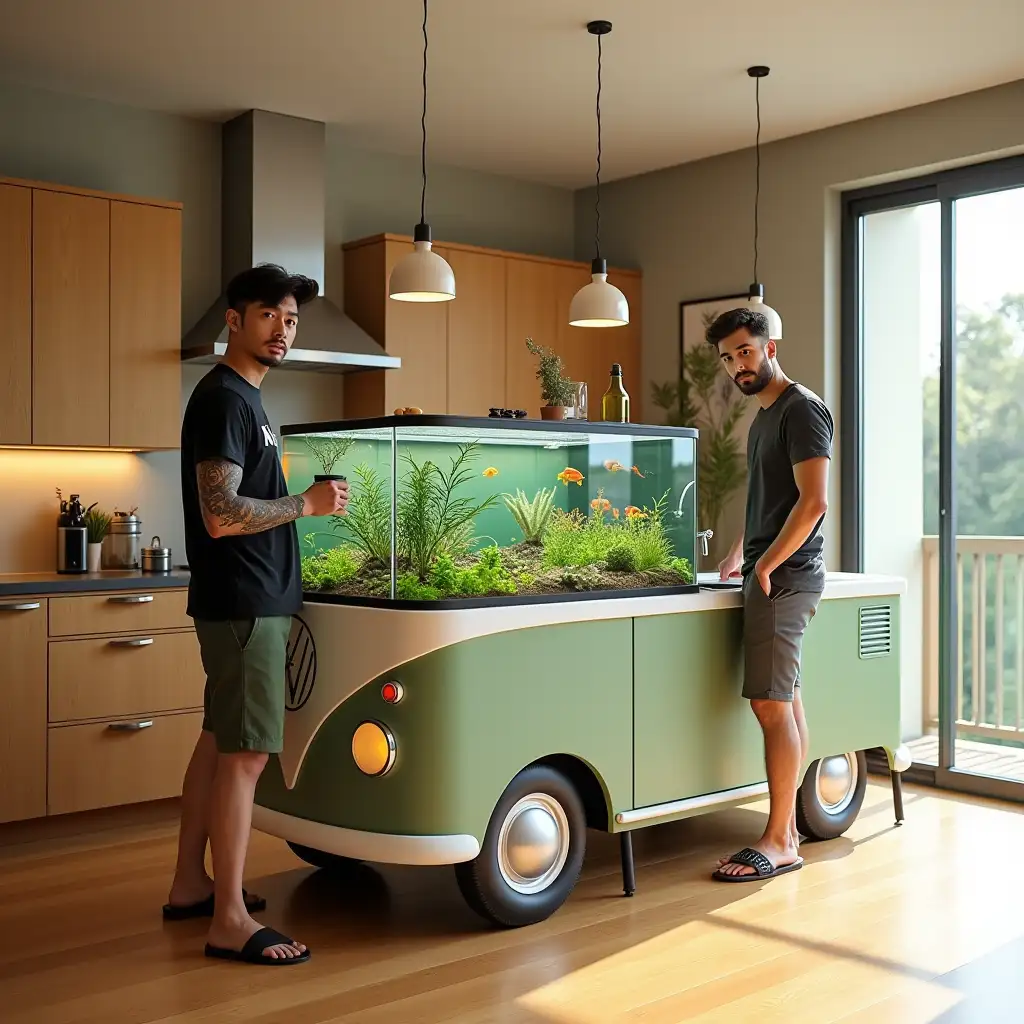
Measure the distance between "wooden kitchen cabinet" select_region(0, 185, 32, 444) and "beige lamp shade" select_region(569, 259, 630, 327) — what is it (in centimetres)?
200

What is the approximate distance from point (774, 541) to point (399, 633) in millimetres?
1250

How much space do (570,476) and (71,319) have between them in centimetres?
230

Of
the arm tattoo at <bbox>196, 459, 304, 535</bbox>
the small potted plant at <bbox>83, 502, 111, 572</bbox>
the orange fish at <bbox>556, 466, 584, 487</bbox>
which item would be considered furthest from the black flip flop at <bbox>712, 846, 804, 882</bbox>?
the small potted plant at <bbox>83, 502, 111, 572</bbox>

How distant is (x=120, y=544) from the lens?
16.4ft

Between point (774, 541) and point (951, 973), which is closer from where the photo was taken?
point (951, 973)

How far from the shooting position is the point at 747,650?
12.1 feet

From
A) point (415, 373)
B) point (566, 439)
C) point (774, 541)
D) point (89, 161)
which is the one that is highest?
point (89, 161)

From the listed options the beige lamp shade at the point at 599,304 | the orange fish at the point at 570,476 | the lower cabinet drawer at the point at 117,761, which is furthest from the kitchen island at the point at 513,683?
the lower cabinet drawer at the point at 117,761

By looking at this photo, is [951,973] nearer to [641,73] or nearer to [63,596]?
[63,596]

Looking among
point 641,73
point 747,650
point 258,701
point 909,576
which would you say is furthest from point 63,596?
point 909,576

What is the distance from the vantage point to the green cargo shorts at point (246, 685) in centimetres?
299

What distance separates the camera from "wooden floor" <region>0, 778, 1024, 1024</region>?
273 cm

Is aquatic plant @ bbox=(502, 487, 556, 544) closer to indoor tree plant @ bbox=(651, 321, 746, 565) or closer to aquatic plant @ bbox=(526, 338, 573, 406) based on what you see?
aquatic plant @ bbox=(526, 338, 573, 406)

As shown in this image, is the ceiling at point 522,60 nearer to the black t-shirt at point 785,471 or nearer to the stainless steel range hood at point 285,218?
the stainless steel range hood at point 285,218
